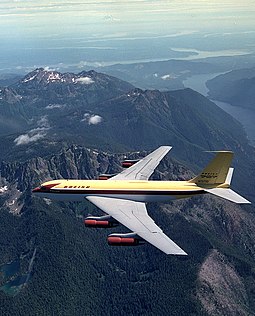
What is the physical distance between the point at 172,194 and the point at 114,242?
27616 millimetres

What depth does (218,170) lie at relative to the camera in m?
109

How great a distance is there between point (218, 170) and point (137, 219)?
30.4 meters

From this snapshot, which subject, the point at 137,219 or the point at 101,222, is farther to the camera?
the point at 101,222

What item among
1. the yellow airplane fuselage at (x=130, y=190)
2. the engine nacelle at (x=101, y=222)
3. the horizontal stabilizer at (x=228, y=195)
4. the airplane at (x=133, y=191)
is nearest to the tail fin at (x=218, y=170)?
the airplane at (x=133, y=191)

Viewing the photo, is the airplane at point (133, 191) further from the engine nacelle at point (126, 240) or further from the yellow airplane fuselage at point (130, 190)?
the engine nacelle at point (126, 240)

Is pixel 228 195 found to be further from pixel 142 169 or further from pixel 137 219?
pixel 142 169

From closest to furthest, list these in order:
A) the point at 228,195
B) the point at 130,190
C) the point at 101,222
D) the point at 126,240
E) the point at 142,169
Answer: the point at 126,240 → the point at 101,222 → the point at 228,195 → the point at 130,190 → the point at 142,169

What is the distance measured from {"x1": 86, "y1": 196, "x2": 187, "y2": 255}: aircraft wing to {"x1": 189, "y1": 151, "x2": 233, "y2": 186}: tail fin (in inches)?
866

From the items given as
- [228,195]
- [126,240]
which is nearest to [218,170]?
[228,195]

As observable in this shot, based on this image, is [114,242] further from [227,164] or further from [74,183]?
[227,164]

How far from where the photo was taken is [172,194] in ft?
358

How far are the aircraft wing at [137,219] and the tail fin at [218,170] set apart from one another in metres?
22.0

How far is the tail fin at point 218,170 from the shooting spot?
4272 inches

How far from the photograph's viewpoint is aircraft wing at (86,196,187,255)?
82400 millimetres
